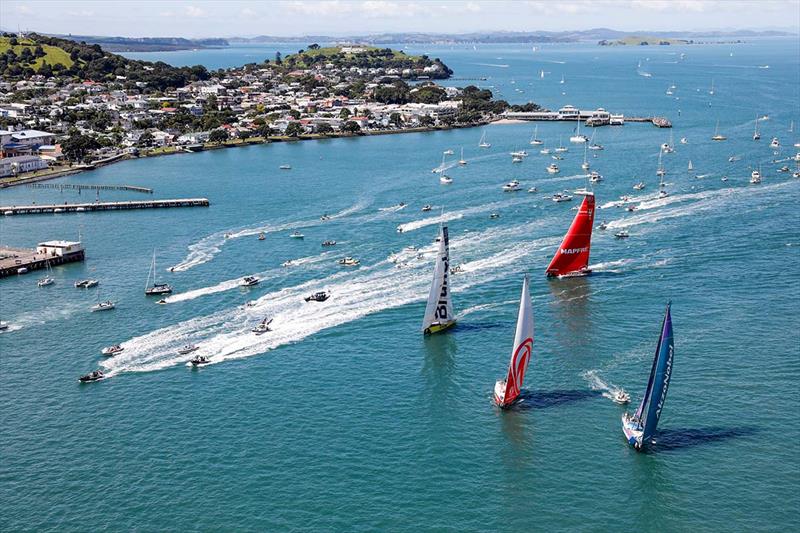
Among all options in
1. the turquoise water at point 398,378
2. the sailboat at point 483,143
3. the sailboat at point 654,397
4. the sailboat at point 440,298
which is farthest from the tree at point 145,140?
the sailboat at point 654,397

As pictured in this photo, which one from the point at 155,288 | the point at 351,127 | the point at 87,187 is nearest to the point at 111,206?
the point at 87,187

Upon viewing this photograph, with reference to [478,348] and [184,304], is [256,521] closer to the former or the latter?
[478,348]

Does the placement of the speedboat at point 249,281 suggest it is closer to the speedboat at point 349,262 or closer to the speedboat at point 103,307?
the speedboat at point 349,262

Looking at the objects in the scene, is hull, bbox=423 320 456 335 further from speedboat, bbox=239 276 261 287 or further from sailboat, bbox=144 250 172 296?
sailboat, bbox=144 250 172 296

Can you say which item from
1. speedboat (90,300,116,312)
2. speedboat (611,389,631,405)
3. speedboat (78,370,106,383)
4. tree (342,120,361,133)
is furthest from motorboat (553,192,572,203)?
tree (342,120,361,133)

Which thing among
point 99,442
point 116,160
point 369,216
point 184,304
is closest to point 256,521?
point 99,442

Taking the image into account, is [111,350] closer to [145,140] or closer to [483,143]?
[483,143]
